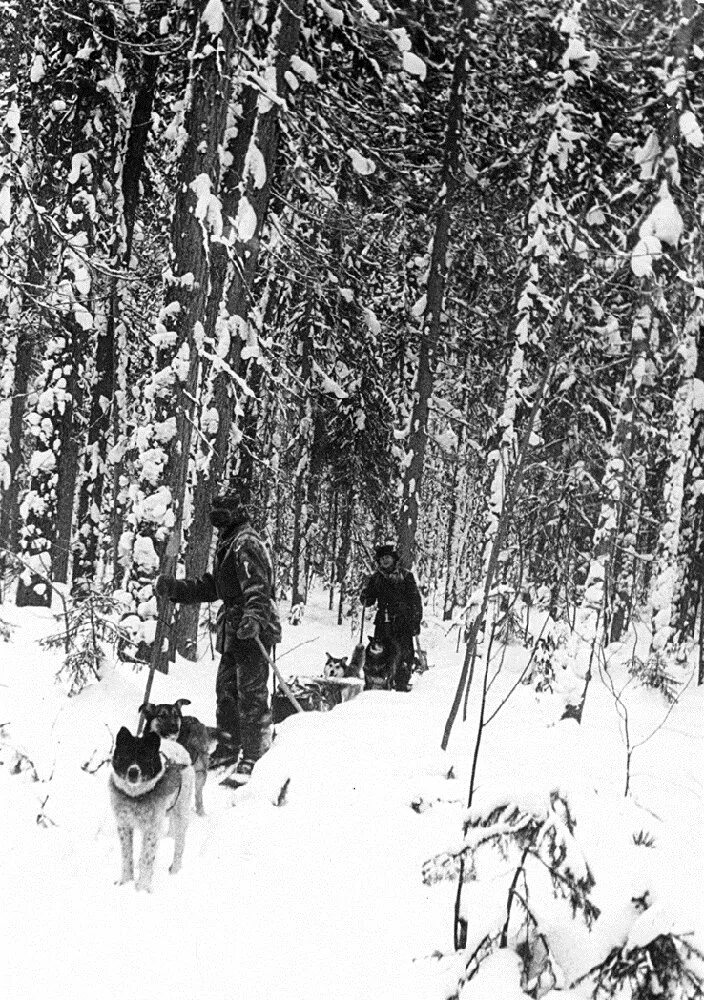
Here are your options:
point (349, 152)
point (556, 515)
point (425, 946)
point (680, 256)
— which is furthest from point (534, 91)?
point (425, 946)

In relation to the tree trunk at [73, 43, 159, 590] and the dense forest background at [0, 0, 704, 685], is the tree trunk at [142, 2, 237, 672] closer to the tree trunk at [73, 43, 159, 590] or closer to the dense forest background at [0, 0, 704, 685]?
the dense forest background at [0, 0, 704, 685]

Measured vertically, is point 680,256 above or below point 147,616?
above

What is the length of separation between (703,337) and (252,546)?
39.0 ft

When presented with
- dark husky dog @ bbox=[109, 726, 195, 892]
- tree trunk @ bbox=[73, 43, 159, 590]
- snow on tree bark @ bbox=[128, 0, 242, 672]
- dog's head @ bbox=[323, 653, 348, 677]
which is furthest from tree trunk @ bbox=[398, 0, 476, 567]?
dark husky dog @ bbox=[109, 726, 195, 892]

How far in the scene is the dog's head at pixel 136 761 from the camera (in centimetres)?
402

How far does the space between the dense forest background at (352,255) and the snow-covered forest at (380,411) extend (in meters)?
0.07

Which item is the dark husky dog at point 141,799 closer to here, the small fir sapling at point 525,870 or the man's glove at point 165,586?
the small fir sapling at point 525,870

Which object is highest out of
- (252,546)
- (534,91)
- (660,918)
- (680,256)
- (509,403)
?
(534,91)

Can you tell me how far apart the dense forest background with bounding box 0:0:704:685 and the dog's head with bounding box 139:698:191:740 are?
1821 mm

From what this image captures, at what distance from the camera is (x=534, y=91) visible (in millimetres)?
14023

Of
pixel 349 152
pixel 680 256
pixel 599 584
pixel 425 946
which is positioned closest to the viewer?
pixel 425 946

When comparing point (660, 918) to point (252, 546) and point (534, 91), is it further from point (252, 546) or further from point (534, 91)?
point (534, 91)

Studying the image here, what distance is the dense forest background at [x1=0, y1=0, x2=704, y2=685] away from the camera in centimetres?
807

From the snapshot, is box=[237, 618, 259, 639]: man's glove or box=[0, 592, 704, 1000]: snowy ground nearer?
box=[0, 592, 704, 1000]: snowy ground
